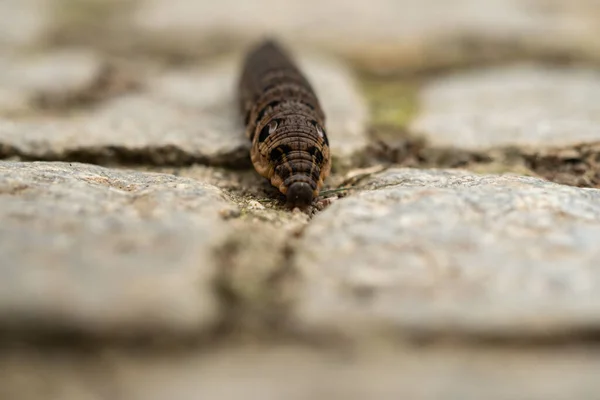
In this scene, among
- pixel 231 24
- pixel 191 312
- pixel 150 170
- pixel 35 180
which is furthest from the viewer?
pixel 231 24

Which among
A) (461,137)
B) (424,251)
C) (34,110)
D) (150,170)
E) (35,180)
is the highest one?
(34,110)

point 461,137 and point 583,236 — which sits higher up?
point 461,137

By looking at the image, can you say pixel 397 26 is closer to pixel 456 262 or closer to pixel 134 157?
pixel 134 157

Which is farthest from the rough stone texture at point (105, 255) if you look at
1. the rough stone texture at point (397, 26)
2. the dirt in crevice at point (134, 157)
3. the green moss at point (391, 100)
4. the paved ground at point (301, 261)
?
the rough stone texture at point (397, 26)

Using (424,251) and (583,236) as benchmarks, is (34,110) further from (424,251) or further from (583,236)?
(583,236)

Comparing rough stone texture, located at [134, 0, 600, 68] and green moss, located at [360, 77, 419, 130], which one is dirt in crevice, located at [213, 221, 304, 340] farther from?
rough stone texture, located at [134, 0, 600, 68]

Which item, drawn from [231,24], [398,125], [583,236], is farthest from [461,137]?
[231,24]

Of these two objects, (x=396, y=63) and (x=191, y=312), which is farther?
(x=396, y=63)
